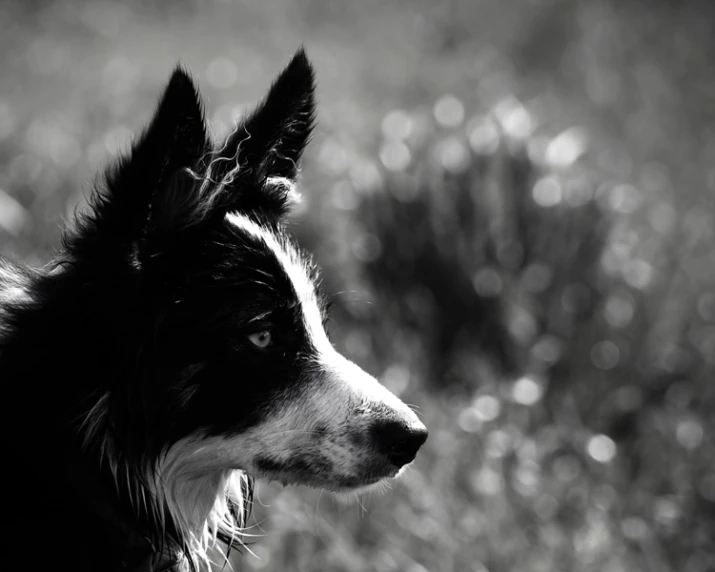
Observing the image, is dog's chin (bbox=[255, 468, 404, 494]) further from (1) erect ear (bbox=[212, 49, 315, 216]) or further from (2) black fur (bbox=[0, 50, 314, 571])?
(1) erect ear (bbox=[212, 49, 315, 216])

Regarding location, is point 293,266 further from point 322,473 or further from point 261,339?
point 322,473

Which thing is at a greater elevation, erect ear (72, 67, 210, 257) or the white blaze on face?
erect ear (72, 67, 210, 257)

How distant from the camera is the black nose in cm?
239

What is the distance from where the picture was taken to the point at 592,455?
4.49 metres

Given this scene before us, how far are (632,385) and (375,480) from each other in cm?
322

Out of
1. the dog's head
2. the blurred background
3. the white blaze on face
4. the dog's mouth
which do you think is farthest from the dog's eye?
the blurred background

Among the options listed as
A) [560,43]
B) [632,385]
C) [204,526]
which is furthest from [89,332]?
[560,43]

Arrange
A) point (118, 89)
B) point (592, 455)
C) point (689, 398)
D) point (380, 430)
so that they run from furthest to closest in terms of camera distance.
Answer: point (118, 89) → point (689, 398) → point (592, 455) → point (380, 430)

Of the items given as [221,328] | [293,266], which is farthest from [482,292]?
[221,328]

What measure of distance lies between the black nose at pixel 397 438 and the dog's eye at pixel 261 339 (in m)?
0.39

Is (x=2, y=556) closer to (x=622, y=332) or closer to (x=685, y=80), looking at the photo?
(x=622, y=332)

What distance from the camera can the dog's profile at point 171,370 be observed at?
7.02 ft

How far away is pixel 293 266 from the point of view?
8.45 ft

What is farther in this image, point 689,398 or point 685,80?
point 685,80
